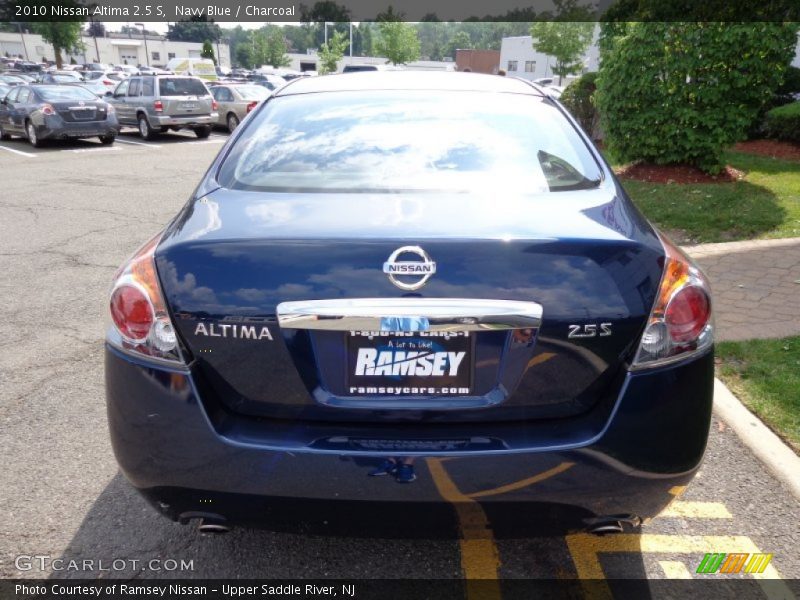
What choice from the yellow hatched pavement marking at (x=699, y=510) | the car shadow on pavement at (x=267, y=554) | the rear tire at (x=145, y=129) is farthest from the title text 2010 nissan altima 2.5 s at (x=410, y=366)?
the rear tire at (x=145, y=129)

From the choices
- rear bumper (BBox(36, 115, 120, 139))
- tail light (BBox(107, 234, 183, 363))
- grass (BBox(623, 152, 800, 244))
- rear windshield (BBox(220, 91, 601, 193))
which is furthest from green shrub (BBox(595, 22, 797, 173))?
rear bumper (BBox(36, 115, 120, 139))

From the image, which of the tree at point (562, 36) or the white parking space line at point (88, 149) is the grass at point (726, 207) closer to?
the white parking space line at point (88, 149)

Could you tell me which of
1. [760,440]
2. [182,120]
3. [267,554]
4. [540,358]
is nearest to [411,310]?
[540,358]

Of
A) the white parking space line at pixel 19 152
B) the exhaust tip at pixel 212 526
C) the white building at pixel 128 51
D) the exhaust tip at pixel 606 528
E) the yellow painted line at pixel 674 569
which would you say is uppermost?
the exhaust tip at pixel 606 528

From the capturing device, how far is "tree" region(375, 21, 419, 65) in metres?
59.0

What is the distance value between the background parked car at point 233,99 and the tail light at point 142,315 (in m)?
19.4

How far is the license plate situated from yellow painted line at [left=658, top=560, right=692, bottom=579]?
1.23 metres

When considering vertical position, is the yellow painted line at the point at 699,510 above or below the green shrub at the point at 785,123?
below

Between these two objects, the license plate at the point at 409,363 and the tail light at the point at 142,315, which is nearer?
the license plate at the point at 409,363

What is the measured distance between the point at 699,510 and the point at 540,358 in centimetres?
150

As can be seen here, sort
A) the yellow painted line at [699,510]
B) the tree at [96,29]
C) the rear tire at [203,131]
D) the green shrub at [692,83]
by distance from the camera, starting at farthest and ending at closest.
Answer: the tree at [96,29], the rear tire at [203,131], the green shrub at [692,83], the yellow painted line at [699,510]

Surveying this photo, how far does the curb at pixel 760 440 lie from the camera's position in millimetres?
3115

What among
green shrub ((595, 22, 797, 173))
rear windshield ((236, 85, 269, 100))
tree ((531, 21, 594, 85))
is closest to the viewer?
green shrub ((595, 22, 797, 173))

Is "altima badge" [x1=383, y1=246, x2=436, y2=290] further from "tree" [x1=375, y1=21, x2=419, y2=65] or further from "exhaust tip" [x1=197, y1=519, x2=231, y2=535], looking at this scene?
"tree" [x1=375, y1=21, x2=419, y2=65]
